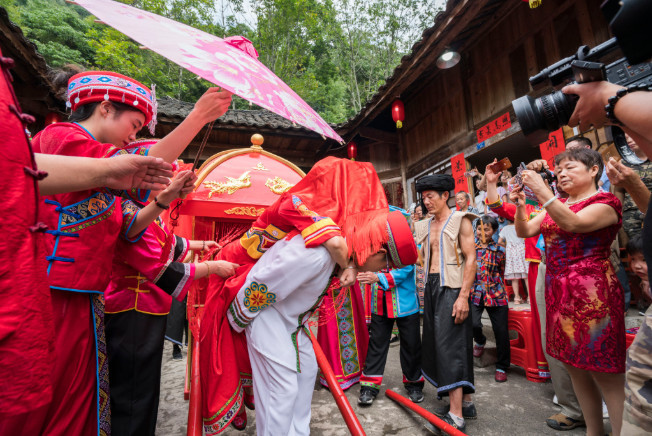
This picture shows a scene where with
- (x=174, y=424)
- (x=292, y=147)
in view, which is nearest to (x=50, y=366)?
(x=174, y=424)

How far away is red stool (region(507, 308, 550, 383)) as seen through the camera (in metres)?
3.12

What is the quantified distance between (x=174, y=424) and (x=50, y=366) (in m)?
2.35

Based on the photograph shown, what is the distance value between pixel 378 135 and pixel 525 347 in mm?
5812

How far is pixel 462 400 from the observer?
2.53m

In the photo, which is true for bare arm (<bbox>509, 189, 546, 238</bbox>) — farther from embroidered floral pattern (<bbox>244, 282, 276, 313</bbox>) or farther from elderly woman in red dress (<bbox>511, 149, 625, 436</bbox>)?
embroidered floral pattern (<bbox>244, 282, 276, 313</bbox>)

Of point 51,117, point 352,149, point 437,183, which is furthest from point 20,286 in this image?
point 352,149

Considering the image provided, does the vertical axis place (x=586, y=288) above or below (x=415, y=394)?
above

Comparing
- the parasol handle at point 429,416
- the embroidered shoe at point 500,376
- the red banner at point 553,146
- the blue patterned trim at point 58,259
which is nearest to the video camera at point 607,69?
the parasol handle at point 429,416

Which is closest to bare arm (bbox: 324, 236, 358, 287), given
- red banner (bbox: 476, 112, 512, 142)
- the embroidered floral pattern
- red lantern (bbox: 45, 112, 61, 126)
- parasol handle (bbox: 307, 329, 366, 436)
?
the embroidered floral pattern

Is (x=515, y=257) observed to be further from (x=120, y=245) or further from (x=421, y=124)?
(x=120, y=245)

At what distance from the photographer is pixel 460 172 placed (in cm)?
595

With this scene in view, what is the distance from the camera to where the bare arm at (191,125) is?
1.34m

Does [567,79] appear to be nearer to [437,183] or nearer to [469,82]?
[437,183]

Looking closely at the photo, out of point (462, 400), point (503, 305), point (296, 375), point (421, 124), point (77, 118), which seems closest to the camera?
point (77, 118)
